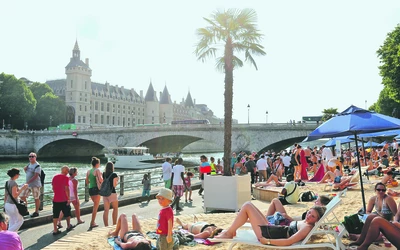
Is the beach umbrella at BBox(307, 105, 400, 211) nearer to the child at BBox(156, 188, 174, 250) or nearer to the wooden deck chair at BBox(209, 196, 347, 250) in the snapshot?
the wooden deck chair at BBox(209, 196, 347, 250)

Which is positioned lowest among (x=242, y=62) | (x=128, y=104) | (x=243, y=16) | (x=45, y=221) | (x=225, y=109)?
(x=45, y=221)

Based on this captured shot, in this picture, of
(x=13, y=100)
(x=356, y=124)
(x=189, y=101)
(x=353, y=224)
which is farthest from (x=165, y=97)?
(x=353, y=224)

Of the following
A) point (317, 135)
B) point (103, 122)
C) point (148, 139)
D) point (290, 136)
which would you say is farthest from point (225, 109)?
point (103, 122)

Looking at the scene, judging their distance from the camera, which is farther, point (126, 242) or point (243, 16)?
point (243, 16)

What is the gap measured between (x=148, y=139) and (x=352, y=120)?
52.7 meters

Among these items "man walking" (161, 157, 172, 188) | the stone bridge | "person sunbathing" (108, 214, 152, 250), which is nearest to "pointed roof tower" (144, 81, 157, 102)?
the stone bridge

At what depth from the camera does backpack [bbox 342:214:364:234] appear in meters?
5.23

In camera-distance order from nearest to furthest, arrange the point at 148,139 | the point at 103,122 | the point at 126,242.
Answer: the point at 126,242, the point at 148,139, the point at 103,122

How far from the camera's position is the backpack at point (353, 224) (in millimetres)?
5234

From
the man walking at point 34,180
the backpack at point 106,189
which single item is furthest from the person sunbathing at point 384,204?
the man walking at point 34,180

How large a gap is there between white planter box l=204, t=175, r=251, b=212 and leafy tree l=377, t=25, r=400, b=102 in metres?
20.4

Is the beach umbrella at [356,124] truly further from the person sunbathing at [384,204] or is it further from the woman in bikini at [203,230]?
the woman in bikini at [203,230]

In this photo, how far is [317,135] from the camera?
7418 millimetres

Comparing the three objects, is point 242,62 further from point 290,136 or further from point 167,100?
point 167,100
